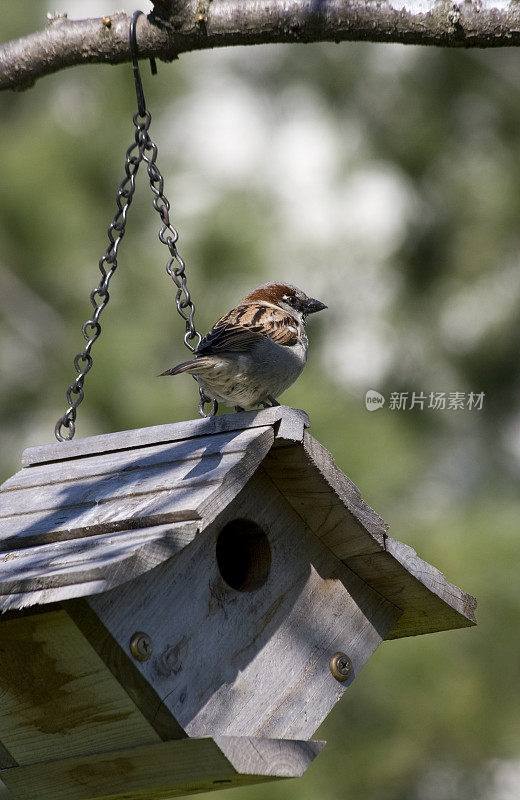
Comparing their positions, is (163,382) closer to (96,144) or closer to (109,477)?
(96,144)

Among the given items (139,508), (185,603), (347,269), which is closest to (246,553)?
(185,603)

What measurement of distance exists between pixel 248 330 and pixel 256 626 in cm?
99

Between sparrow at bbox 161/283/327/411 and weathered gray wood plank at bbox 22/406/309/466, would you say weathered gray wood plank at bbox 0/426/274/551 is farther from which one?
sparrow at bbox 161/283/327/411

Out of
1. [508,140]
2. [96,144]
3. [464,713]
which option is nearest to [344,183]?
[508,140]

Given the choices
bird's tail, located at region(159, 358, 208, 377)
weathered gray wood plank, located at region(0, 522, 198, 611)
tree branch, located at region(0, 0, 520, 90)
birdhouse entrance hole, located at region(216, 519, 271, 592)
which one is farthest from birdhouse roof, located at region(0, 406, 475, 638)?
tree branch, located at region(0, 0, 520, 90)

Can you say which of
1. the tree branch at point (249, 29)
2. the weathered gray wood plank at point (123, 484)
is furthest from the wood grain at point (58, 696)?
the tree branch at point (249, 29)

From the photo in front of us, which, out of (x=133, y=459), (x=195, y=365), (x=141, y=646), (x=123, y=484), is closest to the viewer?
(x=141, y=646)

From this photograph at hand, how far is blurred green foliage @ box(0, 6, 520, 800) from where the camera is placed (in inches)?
219

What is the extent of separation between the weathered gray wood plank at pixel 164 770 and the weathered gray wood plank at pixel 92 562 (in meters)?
0.45

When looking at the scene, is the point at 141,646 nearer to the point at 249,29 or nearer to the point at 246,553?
the point at 246,553

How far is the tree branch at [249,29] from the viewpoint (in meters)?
2.65

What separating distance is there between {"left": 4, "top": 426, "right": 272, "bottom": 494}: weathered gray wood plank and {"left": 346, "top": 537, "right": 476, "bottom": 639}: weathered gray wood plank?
0.51 m

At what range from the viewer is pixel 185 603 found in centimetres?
248

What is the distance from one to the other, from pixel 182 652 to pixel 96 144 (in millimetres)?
5474
